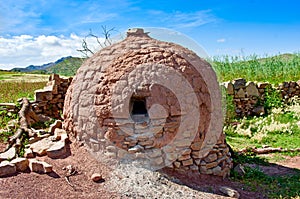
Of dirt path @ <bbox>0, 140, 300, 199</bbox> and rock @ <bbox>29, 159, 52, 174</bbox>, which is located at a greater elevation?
rock @ <bbox>29, 159, 52, 174</bbox>

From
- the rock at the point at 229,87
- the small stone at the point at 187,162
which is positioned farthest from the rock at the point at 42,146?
the rock at the point at 229,87

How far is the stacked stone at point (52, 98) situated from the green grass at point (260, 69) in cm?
849

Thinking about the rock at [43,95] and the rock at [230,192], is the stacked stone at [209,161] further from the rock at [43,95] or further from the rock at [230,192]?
the rock at [43,95]

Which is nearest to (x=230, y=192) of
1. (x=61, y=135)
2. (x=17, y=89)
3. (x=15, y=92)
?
(x=61, y=135)

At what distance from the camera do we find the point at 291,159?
301 inches

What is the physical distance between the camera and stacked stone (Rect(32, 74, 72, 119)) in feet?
31.2

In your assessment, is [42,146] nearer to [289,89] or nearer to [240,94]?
[240,94]

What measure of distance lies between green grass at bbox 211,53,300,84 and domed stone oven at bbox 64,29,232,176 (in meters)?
10.7

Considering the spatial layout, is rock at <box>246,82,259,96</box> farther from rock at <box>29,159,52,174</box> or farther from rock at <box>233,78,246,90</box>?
rock at <box>29,159,52,174</box>

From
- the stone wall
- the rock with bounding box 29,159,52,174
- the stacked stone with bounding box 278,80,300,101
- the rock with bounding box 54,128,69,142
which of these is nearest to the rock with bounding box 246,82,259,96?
the stone wall

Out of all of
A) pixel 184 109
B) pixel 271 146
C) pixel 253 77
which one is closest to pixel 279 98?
pixel 253 77

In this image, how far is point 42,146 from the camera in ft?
18.8

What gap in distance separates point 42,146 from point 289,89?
11.2 m

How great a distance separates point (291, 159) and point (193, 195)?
13.5ft
